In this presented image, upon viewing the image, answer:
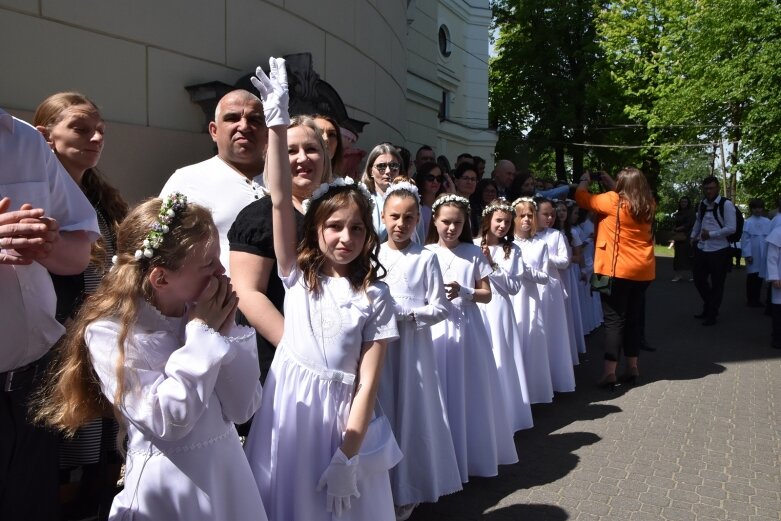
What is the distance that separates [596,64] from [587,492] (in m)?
23.9

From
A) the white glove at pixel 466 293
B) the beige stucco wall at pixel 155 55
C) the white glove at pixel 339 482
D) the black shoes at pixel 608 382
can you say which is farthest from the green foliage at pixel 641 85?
the white glove at pixel 339 482

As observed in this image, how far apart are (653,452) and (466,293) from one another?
1.83m

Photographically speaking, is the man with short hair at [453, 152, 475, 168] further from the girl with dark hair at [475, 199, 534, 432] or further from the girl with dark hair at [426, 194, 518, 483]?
the girl with dark hair at [426, 194, 518, 483]

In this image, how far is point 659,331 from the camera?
395 inches

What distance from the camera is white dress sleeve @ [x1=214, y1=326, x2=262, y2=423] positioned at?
2129mm

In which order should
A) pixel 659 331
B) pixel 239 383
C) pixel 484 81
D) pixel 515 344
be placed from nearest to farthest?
pixel 239 383, pixel 515 344, pixel 659 331, pixel 484 81

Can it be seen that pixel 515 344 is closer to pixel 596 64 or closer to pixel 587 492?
pixel 587 492

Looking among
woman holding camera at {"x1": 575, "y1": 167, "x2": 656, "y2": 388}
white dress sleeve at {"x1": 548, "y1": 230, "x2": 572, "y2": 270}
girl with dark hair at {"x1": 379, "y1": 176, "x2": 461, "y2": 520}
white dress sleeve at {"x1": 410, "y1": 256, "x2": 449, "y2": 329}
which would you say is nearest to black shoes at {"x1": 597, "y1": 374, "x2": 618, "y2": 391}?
woman holding camera at {"x1": 575, "y1": 167, "x2": 656, "y2": 388}

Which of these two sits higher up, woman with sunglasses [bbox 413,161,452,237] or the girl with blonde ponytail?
woman with sunglasses [bbox 413,161,452,237]

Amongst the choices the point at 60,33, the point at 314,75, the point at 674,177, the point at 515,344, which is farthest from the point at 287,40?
the point at 674,177

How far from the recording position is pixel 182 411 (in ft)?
6.37

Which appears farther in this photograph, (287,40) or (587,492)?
(287,40)

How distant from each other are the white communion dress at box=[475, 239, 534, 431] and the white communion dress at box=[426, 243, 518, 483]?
652mm

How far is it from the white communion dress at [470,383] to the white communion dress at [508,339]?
0.65 metres
